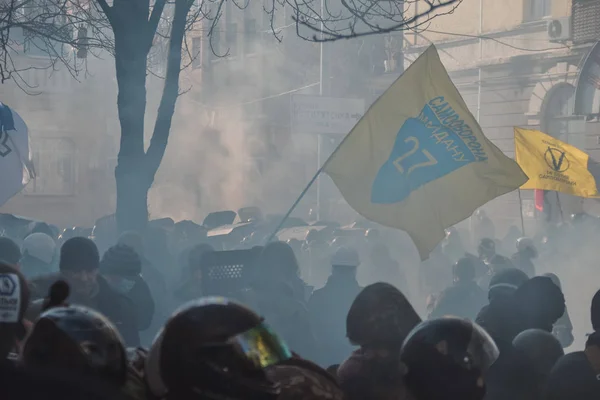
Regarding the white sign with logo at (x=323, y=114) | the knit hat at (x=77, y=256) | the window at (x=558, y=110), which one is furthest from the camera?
the window at (x=558, y=110)

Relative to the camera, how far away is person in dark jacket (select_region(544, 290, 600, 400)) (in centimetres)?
341

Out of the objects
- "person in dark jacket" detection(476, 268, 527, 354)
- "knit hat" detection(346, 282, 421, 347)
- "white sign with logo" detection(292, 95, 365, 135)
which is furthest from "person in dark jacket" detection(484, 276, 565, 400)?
"white sign with logo" detection(292, 95, 365, 135)

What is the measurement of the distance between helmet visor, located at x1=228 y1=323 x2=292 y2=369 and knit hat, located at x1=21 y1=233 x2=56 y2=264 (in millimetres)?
5636

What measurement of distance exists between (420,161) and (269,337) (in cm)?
430

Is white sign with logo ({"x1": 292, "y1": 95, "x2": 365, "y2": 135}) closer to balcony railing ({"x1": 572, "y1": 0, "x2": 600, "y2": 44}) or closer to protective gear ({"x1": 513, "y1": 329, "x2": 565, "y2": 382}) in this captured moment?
balcony railing ({"x1": 572, "y1": 0, "x2": 600, "y2": 44})

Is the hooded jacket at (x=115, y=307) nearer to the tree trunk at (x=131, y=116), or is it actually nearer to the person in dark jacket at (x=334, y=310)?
the person in dark jacket at (x=334, y=310)

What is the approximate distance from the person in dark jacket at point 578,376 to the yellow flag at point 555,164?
6703mm

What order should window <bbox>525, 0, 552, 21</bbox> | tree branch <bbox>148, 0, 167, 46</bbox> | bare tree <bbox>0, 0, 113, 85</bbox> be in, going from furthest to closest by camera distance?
window <bbox>525, 0, 552, 21</bbox>, bare tree <bbox>0, 0, 113, 85</bbox>, tree branch <bbox>148, 0, 167, 46</bbox>

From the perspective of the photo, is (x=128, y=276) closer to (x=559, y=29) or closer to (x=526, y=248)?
(x=526, y=248)

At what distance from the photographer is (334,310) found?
630cm

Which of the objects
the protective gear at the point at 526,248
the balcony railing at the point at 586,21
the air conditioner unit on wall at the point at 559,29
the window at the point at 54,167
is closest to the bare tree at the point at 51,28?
the protective gear at the point at 526,248

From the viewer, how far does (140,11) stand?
8.23 m

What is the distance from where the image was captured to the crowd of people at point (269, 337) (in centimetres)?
198

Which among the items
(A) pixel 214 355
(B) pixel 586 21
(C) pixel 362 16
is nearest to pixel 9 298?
(A) pixel 214 355
